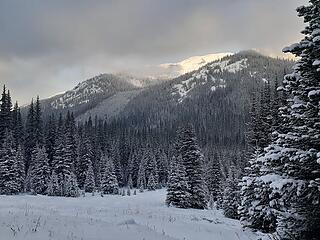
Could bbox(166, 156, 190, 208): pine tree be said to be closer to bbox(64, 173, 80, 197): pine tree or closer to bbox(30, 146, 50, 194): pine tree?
bbox(64, 173, 80, 197): pine tree

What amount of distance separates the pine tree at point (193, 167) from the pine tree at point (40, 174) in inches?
1067

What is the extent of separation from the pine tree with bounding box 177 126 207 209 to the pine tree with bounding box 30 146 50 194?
27.1 meters

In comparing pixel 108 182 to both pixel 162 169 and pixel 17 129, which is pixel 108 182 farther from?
pixel 162 169

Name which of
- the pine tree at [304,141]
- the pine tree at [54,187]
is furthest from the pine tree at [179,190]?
the pine tree at [304,141]

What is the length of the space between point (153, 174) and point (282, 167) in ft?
276

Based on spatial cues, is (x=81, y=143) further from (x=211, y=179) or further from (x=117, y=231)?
(x=117, y=231)

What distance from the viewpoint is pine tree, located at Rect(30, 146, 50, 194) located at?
62.2 metres

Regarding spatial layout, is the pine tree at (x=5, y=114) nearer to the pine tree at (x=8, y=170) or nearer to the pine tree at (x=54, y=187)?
the pine tree at (x=8, y=170)

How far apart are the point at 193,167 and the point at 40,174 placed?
96.7 ft

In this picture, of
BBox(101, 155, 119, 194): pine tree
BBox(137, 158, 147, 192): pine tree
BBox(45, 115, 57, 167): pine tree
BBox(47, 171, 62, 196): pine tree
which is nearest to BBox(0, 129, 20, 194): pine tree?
BBox(47, 171, 62, 196): pine tree

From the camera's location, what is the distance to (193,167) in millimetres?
45500

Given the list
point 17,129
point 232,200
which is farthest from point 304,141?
point 17,129

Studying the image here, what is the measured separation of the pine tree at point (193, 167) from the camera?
4391 centimetres

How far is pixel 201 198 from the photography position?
44219 millimetres
